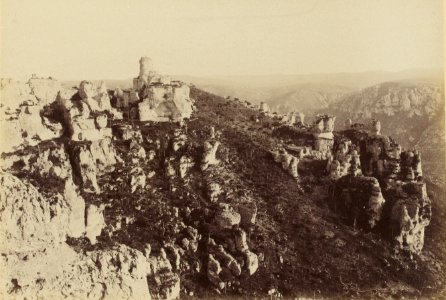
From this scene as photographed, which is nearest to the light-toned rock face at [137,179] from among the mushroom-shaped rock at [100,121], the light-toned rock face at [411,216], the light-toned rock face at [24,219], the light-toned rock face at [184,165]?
the light-toned rock face at [184,165]

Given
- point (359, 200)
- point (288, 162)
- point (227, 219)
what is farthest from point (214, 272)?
point (359, 200)

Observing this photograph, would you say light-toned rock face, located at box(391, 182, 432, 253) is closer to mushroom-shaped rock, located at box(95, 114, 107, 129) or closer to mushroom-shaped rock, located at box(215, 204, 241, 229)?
mushroom-shaped rock, located at box(215, 204, 241, 229)

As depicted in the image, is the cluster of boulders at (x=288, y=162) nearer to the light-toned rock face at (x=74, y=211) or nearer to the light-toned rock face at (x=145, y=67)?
the light-toned rock face at (x=145, y=67)

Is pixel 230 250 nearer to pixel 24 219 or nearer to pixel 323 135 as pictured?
pixel 24 219

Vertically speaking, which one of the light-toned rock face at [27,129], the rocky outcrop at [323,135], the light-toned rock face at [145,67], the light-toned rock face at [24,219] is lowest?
the light-toned rock face at [24,219]

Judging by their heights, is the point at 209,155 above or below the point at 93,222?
above

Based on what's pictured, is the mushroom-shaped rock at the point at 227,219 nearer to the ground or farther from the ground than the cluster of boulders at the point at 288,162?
nearer to the ground

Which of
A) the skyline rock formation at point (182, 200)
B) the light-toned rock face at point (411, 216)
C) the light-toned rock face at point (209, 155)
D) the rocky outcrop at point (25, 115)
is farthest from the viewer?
the light-toned rock face at point (411, 216)

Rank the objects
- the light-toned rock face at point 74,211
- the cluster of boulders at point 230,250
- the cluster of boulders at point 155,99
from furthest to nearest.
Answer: the cluster of boulders at point 155,99 → the cluster of boulders at point 230,250 → the light-toned rock face at point 74,211

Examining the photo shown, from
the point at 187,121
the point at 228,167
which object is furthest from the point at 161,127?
the point at 228,167

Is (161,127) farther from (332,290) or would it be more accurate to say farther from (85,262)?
(332,290)

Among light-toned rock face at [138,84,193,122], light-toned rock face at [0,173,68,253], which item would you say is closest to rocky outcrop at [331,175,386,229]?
light-toned rock face at [138,84,193,122]
